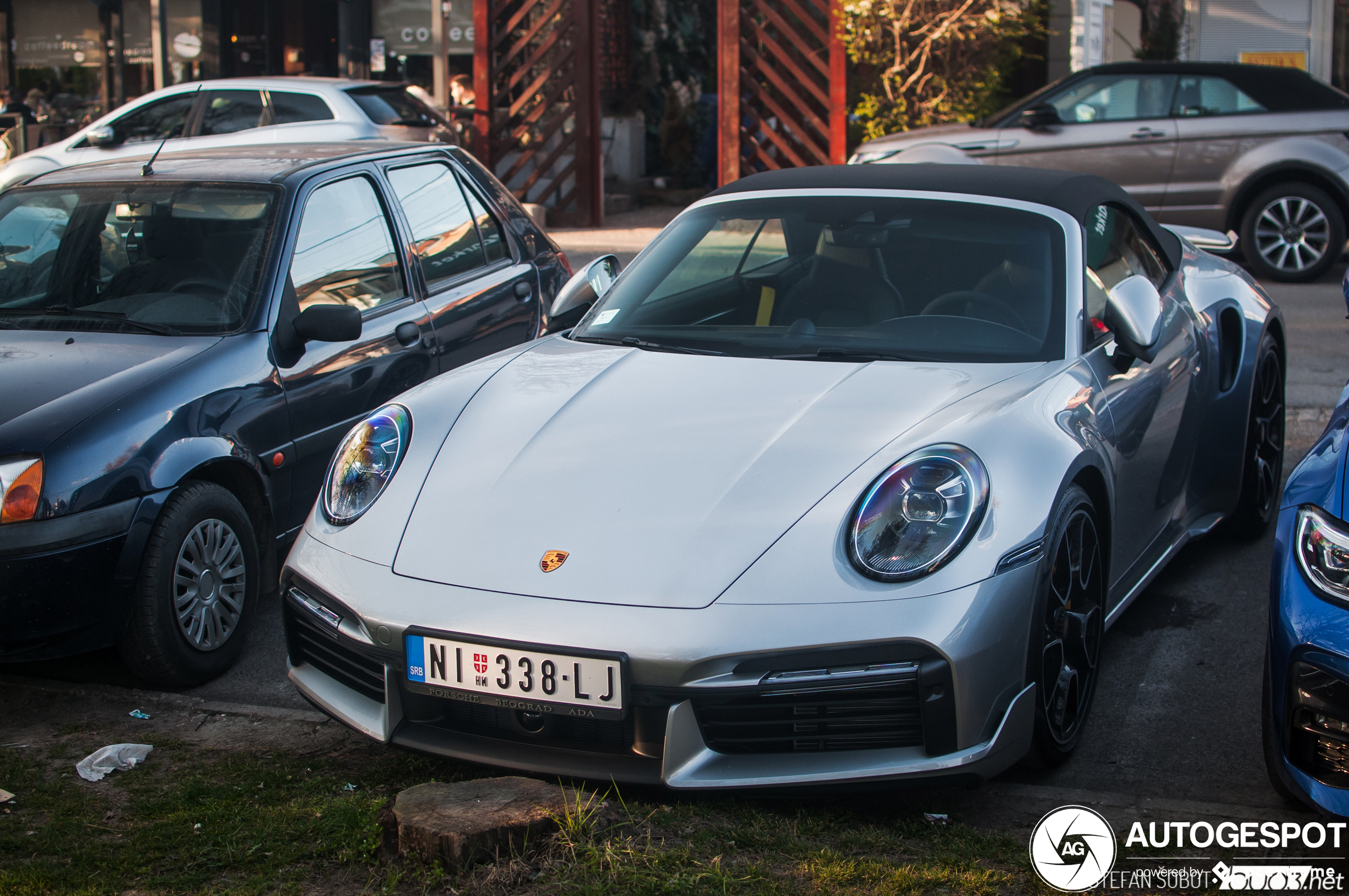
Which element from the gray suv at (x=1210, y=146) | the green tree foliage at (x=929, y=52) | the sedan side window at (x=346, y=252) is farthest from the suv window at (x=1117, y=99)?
the sedan side window at (x=346, y=252)

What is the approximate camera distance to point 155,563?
3.70m

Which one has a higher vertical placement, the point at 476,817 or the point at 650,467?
the point at 650,467

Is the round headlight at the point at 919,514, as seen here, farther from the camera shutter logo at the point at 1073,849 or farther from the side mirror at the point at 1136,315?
the side mirror at the point at 1136,315

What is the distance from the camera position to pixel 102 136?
12070 millimetres

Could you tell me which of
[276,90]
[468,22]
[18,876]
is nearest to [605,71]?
[468,22]

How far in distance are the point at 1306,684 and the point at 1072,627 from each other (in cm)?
68

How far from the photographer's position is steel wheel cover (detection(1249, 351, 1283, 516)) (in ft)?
16.2

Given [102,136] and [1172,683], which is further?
[102,136]

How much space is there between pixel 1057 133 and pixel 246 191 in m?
8.18

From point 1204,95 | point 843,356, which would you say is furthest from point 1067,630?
point 1204,95

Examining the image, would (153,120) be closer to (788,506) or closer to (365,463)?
(365,463)

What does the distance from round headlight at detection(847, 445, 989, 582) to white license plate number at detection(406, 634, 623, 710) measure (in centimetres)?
59

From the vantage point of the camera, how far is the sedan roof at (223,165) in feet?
15.6

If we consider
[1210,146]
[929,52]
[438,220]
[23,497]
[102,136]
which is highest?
[929,52]
